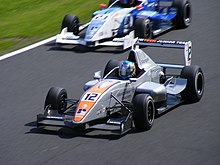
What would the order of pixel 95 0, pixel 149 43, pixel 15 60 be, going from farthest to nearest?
1. pixel 95 0
2. pixel 15 60
3. pixel 149 43

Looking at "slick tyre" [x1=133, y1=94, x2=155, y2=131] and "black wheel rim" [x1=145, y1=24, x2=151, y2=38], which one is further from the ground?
"black wheel rim" [x1=145, y1=24, x2=151, y2=38]

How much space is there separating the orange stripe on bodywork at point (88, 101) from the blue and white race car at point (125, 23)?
5193mm

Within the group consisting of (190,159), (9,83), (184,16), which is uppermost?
(184,16)

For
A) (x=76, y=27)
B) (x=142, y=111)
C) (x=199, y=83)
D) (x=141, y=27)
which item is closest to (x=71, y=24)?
(x=76, y=27)

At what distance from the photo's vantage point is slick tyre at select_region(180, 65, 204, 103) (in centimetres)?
1301

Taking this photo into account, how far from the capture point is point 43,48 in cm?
1827

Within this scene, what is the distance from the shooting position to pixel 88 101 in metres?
11.6

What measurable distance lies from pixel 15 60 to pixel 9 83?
1.92m

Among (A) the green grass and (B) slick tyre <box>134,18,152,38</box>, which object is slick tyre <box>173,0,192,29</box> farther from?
(A) the green grass

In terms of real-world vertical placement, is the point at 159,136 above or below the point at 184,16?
below

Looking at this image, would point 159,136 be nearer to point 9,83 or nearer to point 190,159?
point 190,159

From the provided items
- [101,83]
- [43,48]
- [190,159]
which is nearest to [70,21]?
[43,48]

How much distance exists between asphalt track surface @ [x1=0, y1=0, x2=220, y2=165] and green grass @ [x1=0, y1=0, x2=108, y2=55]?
1.31 m

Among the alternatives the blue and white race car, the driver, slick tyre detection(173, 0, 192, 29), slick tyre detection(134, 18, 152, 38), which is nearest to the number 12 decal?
the blue and white race car
